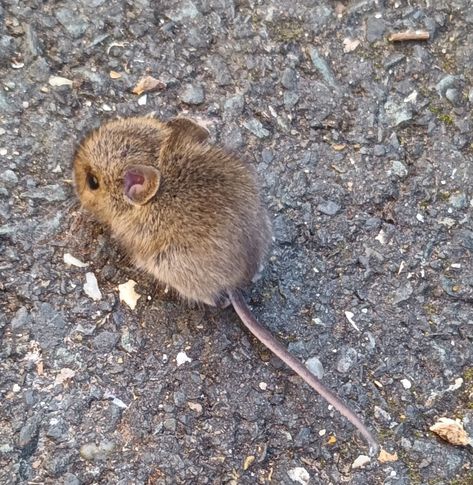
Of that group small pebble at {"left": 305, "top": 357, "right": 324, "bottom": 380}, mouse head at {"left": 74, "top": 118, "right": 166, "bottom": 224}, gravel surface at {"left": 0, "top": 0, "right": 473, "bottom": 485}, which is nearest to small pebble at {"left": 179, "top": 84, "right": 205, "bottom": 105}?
gravel surface at {"left": 0, "top": 0, "right": 473, "bottom": 485}

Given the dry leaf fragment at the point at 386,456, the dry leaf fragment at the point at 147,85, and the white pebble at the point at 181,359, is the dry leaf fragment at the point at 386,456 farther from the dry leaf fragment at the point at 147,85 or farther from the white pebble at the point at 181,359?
the dry leaf fragment at the point at 147,85

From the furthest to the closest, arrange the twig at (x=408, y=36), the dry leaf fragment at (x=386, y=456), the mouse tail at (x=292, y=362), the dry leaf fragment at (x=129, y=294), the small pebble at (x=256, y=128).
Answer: the twig at (x=408, y=36) < the small pebble at (x=256, y=128) < the dry leaf fragment at (x=129, y=294) < the dry leaf fragment at (x=386, y=456) < the mouse tail at (x=292, y=362)

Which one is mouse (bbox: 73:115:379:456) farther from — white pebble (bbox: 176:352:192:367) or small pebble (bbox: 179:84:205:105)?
small pebble (bbox: 179:84:205:105)

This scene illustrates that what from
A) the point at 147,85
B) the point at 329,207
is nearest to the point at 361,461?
the point at 329,207

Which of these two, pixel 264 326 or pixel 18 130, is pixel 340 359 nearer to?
pixel 264 326

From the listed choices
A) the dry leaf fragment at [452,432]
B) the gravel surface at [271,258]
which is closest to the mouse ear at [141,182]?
the gravel surface at [271,258]
